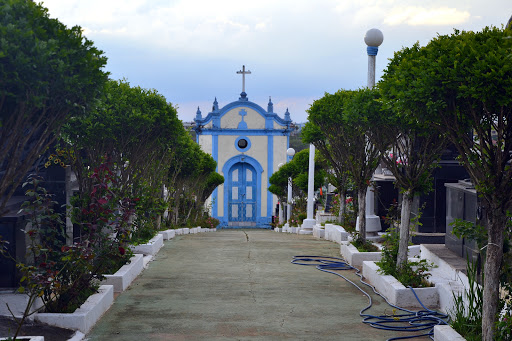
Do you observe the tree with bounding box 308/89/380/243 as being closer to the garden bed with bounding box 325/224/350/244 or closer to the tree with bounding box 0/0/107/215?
the garden bed with bounding box 325/224/350/244

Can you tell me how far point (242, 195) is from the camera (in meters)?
50.5

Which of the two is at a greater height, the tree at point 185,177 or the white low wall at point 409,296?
the tree at point 185,177

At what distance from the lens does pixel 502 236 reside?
21.0 feet

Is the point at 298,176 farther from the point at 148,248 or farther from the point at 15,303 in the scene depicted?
the point at 15,303

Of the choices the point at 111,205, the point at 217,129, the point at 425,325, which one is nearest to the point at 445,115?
→ the point at 425,325

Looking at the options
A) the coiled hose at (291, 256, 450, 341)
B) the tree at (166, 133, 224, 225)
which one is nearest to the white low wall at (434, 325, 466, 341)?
the coiled hose at (291, 256, 450, 341)

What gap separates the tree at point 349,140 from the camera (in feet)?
49.3

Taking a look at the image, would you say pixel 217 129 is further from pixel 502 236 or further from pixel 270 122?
pixel 502 236

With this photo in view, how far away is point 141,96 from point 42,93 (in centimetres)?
743

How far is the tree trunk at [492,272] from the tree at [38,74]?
14.6 feet

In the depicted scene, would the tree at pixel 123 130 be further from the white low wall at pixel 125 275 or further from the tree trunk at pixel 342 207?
the tree trunk at pixel 342 207

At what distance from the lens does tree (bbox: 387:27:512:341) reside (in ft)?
19.8

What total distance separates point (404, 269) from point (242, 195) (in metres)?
40.2

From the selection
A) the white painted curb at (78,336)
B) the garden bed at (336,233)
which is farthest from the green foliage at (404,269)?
the garden bed at (336,233)
